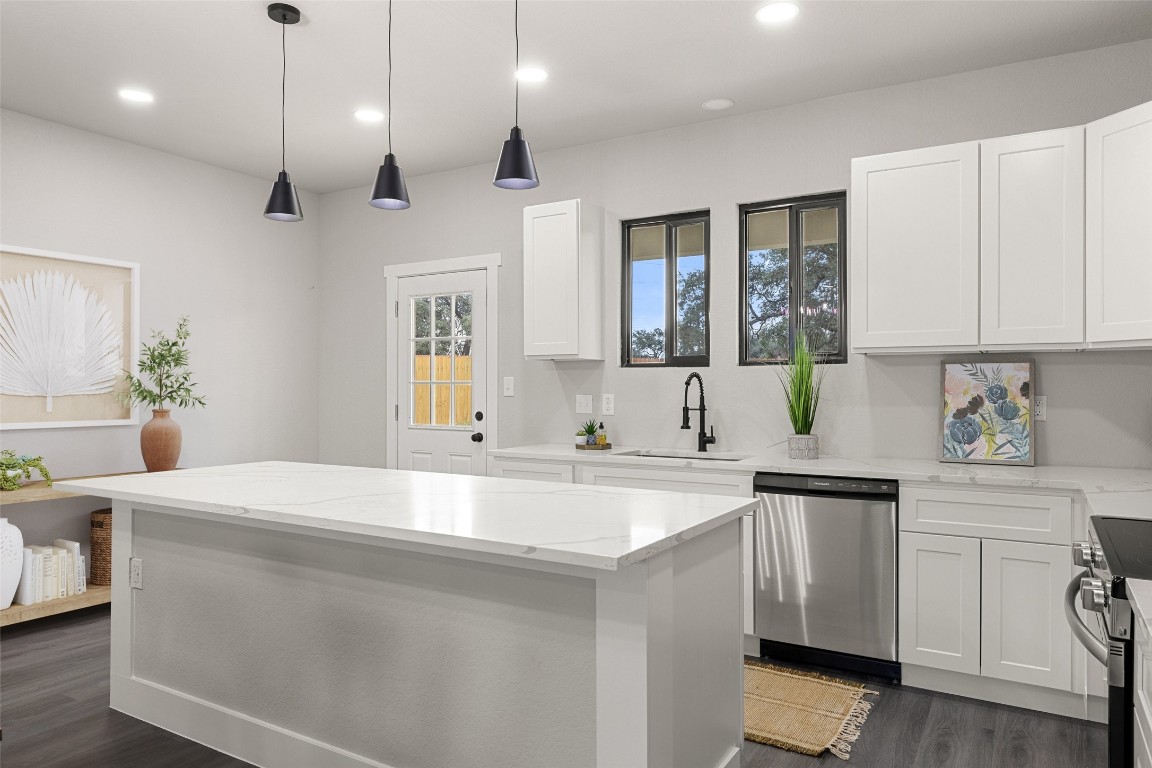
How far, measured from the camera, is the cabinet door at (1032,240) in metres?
2.87

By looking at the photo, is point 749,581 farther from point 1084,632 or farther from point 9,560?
point 9,560

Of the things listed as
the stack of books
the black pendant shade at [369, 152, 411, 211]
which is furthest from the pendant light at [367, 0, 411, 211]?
the stack of books

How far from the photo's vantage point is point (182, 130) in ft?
14.0

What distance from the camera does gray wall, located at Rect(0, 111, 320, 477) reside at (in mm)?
4070

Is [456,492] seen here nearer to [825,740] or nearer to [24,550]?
[825,740]

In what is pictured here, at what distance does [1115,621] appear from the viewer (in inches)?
56.9

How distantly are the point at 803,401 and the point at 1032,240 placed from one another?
1149 millimetres

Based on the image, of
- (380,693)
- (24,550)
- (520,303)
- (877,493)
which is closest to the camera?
(380,693)

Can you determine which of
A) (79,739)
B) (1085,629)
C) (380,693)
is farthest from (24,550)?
(1085,629)

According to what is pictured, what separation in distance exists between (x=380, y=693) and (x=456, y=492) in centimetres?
62

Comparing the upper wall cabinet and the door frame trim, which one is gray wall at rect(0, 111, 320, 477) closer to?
the door frame trim

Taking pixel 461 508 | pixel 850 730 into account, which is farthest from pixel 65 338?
pixel 850 730

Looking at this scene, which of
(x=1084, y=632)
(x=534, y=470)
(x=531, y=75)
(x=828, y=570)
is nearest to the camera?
(x=1084, y=632)

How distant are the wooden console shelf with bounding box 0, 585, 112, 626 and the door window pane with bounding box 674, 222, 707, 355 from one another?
3421 millimetres
